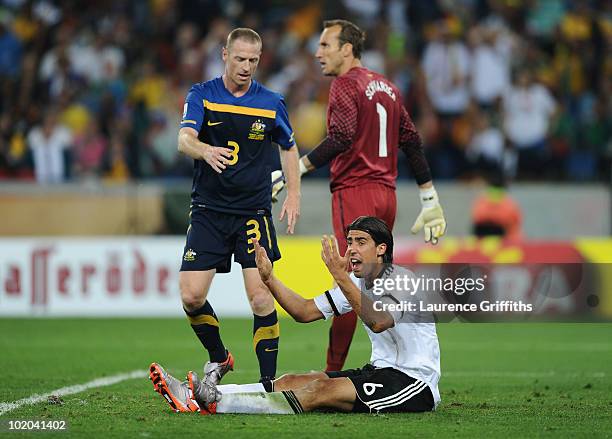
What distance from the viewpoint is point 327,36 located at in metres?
8.57

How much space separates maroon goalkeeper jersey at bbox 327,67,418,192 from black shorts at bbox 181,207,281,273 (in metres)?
0.84

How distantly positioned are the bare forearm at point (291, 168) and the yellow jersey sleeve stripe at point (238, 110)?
0.28 m

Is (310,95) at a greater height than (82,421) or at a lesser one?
greater

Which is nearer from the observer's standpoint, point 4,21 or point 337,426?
point 337,426

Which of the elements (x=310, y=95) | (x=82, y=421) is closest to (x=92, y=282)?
(x=310, y=95)

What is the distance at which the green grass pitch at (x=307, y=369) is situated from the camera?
6371 millimetres

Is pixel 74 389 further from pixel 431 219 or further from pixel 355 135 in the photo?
pixel 431 219

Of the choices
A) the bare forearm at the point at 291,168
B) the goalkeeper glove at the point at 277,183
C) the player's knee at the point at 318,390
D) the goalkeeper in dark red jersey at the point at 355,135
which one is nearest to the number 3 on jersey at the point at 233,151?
the bare forearm at the point at 291,168

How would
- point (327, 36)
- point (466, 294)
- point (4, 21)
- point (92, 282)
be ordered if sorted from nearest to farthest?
point (466, 294) < point (327, 36) < point (92, 282) < point (4, 21)

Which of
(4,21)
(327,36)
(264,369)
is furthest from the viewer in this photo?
(4,21)

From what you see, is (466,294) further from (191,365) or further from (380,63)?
(380,63)

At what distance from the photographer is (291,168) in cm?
807

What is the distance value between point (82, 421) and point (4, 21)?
513 inches

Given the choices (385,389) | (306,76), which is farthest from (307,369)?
(306,76)
